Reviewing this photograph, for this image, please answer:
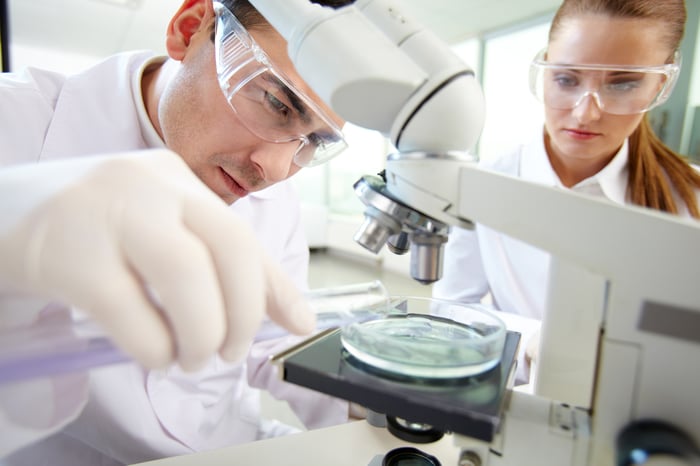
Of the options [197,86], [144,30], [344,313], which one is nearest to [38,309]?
[344,313]

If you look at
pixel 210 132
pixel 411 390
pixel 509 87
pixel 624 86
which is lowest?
pixel 411 390

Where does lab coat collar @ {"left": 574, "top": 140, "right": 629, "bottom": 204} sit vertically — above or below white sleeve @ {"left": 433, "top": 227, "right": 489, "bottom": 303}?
above

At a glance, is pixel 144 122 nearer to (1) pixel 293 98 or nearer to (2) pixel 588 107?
(1) pixel 293 98

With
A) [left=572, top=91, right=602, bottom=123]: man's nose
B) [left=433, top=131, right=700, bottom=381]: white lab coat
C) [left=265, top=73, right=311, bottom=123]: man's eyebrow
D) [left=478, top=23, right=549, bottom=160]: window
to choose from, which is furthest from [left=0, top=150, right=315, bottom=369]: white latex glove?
[left=478, top=23, right=549, bottom=160]: window

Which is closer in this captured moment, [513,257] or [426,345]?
[426,345]

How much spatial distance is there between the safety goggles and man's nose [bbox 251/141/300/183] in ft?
2.64

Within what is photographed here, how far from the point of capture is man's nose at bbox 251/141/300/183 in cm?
98

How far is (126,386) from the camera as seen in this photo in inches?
36.6

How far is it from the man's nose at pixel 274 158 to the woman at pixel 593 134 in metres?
0.48

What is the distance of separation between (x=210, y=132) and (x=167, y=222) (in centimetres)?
63

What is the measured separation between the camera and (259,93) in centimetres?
87

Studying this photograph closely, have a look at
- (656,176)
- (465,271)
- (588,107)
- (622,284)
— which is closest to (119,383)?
(622,284)

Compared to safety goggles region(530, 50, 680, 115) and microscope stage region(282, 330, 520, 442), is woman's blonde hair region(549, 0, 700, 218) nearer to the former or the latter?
safety goggles region(530, 50, 680, 115)

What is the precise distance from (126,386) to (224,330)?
0.63 meters
